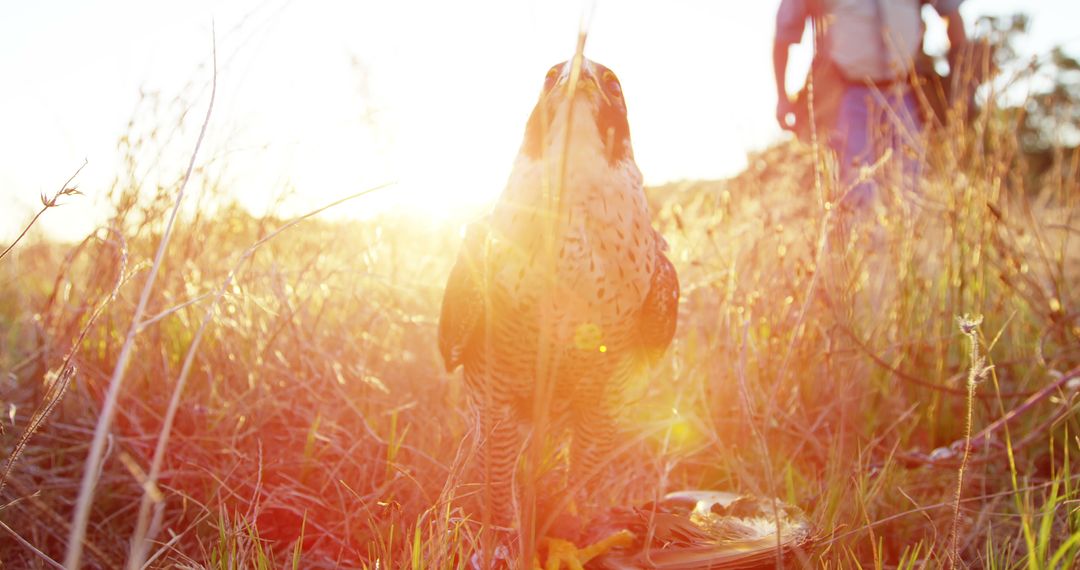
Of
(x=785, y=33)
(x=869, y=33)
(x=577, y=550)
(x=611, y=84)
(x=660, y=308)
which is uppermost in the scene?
(x=785, y=33)

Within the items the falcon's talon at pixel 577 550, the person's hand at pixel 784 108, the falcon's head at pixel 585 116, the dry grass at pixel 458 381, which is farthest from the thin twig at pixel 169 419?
the person's hand at pixel 784 108

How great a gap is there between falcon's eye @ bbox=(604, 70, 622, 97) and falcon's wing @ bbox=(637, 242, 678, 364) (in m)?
0.56

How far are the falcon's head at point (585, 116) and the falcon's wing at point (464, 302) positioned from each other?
35 centimetres

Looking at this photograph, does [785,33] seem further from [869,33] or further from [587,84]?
[587,84]

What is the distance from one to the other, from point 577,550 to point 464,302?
0.88 meters

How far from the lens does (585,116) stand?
6.77 feet

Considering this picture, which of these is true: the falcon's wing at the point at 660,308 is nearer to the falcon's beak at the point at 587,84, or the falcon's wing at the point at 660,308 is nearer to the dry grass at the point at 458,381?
the dry grass at the point at 458,381

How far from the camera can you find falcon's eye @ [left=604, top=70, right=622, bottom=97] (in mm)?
2201

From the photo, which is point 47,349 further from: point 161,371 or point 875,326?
point 875,326

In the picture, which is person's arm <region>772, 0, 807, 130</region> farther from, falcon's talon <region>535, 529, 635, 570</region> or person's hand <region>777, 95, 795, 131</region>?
falcon's talon <region>535, 529, 635, 570</region>

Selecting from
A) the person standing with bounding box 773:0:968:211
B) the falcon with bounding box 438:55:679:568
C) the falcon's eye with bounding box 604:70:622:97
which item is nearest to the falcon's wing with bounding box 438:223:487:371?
the falcon with bounding box 438:55:679:568

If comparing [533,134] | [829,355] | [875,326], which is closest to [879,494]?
[829,355]

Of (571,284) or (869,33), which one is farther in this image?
(869,33)

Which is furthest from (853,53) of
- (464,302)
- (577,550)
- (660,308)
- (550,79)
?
(577,550)
